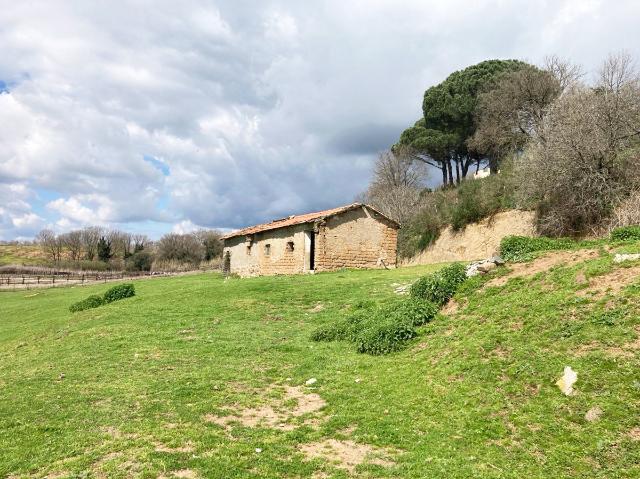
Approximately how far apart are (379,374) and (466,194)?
95.6 feet

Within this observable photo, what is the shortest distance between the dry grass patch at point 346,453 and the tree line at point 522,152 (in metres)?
17.6

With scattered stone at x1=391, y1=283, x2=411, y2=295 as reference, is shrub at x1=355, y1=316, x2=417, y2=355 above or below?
below

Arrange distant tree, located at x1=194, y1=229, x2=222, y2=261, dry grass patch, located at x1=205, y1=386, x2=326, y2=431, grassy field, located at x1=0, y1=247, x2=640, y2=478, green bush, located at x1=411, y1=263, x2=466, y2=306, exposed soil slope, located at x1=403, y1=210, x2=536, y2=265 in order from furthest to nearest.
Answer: distant tree, located at x1=194, y1=229, x2=222, y2=261, exposed soil slope, located at x1=403, y1=210, x2=536, y2=265, green bush, located at x1=411, y1=263, x2=466, y2=306, dry grass patch, located at x1=205, y1=386, x2=326, y2=431, grassy field, located at x1=0, y1=247, x2=640, y2=478

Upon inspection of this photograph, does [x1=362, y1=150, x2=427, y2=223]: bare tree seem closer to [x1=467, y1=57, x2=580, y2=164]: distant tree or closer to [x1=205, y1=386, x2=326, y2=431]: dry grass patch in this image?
[x1=467, y1=57, x2=580, y2=164]: distant tree

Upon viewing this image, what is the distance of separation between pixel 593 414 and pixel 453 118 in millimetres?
45217

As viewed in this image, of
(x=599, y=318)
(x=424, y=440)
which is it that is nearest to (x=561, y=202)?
→ (x=599, y=318)

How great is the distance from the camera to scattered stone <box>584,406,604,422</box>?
17.3 feet

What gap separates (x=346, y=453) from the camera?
5617mm

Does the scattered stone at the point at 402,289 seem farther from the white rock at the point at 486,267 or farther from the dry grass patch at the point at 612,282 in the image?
the dry grass patch at the point at 612,282

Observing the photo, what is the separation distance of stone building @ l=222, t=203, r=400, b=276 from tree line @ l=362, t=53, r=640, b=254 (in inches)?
362

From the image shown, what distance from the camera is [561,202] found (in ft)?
80.3

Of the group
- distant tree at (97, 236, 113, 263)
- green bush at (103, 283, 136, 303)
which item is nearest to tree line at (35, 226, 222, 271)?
distant tree at (97, 236, 113, 263)

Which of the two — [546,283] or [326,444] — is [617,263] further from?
[326,444]

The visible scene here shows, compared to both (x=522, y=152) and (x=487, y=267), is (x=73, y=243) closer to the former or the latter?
(x=522, y=152)
